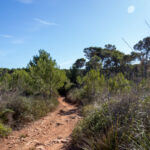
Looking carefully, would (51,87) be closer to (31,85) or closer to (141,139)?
(31,85)

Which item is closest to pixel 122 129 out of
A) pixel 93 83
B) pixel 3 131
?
pixel 3 131

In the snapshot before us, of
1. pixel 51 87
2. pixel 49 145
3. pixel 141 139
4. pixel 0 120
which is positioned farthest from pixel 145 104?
pixel 51 87

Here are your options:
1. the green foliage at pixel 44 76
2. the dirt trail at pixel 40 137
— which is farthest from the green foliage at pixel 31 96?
the dirt trail at pixel 40 137

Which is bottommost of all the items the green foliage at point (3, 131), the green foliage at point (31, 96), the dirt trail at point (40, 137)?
the dirt trail at point (40, 137)

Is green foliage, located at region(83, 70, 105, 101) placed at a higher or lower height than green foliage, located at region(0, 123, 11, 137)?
higher

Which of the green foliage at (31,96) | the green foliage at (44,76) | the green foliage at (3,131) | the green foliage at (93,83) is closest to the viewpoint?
the green foliage at (3,131)

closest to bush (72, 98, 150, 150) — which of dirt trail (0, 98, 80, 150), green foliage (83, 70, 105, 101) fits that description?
dirt trail (0, 98, 80, 150)

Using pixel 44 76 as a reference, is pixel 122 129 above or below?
below

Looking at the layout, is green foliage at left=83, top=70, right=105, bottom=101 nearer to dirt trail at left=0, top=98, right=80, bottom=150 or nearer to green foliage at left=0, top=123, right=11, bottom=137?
dirt trail at left=0, top=98, right=80, bottom=150

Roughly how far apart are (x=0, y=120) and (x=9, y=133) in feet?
2.07

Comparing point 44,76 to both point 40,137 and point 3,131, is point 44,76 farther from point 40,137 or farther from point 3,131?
point 40,137

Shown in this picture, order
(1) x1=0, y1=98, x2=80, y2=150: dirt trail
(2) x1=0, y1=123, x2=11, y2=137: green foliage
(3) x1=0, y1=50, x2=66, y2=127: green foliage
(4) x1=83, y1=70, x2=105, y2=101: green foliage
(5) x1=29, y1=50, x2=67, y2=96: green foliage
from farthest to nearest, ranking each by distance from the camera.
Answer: (5) x1=29, y1=50, x2=67, y2=96: green foliage → (4) x1=83, y1=70, x2=105, y2=101: green foliage → (3) x1=0, y1=50, x2=66, y2=127: green foliage → (2) x1=0, y1=123, x2=11, y2=137: green foliage → (1) x1=0, y1=98, x2=80, y2=150: dirt trail

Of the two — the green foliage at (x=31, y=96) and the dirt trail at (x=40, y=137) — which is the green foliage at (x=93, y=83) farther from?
the dirt trail at (x=40, y=137)

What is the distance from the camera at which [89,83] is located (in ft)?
30.0
